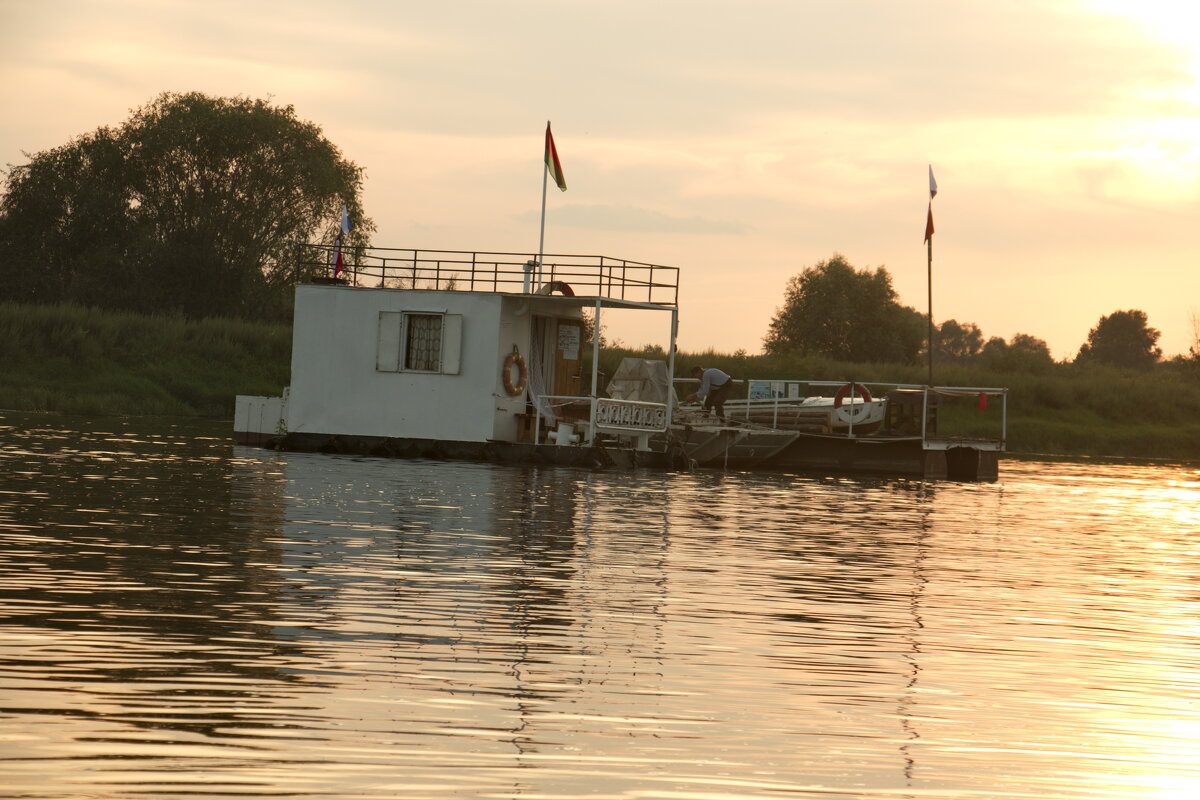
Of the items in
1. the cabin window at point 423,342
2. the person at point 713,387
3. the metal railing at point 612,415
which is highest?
the cabin window at point 423,342

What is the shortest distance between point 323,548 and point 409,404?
19.6 meters

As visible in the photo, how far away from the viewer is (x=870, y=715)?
816 centimetres

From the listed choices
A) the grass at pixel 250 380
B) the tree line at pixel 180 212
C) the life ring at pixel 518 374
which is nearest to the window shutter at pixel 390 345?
the life ring at pixel 518 374

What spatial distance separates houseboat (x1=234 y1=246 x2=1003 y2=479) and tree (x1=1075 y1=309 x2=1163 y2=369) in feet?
388

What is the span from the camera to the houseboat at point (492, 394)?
1326 inches

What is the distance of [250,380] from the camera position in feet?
191

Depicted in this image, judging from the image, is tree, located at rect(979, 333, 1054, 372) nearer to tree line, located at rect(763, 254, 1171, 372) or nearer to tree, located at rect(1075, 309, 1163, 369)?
tree line, located at rect(763, 254, 1171, 372)

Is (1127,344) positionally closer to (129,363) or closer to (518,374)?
(129,363)

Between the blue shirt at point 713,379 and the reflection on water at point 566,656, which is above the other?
the blue shirt at point 713,379

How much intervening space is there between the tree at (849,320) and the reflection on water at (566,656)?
75.2 metres

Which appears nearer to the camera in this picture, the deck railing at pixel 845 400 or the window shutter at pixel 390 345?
the window shutter at pixel 390 345

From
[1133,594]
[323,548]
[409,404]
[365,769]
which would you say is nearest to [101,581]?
[323,548]

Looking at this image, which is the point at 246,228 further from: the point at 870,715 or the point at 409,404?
the point at 870,715

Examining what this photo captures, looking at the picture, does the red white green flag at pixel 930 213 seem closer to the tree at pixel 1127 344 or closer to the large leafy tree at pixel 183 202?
the large leafy tree at pixel 183 202
